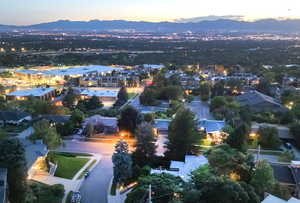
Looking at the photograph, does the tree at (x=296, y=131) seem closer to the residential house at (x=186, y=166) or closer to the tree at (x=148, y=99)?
the residential house at (x=186, y=166)

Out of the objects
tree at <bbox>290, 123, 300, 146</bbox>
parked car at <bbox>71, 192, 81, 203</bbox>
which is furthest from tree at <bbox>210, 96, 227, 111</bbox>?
parked car at <bbox>71, 192, 81, 203</bbox>

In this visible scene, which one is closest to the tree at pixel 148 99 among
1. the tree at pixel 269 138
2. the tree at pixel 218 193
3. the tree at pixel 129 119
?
the tree at pixel 129 119

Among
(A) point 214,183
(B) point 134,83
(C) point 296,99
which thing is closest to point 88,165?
(A) point 214,183

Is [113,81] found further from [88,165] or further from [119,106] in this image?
[88,165]

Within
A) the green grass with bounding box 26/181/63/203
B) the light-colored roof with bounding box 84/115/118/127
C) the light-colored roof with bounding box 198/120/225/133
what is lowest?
the green grass with bounding box 26/181/63/203

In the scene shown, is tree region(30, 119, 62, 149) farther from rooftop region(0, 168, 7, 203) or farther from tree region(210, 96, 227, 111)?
tree region(210, 96, 227, 111)

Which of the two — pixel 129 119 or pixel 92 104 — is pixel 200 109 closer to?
pixel 129 119

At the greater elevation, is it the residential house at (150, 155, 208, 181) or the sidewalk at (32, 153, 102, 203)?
the residential house at (150, 155, 208, 181)
